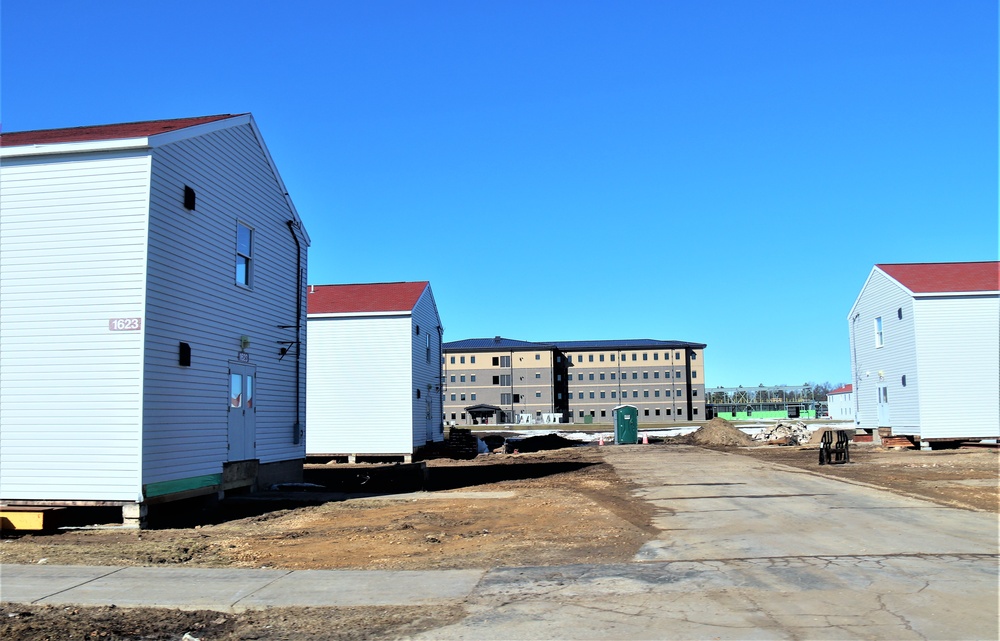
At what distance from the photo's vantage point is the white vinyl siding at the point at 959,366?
107 ft

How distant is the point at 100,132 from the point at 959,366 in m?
32.7

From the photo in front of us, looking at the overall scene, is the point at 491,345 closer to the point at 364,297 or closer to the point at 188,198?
the point at 364,297

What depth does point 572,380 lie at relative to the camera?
4611 inches

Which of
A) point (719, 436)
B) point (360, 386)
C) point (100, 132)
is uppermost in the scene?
point (100, 132)

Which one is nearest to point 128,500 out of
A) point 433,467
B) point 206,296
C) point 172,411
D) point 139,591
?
point 172,411

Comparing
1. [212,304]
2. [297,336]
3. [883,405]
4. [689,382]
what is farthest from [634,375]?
[212,304]

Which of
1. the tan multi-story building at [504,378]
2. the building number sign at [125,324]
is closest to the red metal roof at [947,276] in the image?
the building number sign at [125,324]

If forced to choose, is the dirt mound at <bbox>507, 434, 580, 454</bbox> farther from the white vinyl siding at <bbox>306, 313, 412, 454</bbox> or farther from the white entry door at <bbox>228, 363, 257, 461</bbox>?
the white entry door at <bbox>228, 363, 257, 461</bbox>

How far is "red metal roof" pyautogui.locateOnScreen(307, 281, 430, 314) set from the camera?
33.2 m

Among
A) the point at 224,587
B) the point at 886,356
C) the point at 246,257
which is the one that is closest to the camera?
the point at 224,587

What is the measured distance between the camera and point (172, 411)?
565 inches

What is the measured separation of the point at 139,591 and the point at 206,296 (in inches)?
331

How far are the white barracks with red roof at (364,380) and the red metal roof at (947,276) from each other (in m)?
21.9

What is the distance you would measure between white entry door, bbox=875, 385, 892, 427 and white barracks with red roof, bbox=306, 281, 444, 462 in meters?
22.3
